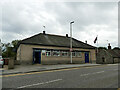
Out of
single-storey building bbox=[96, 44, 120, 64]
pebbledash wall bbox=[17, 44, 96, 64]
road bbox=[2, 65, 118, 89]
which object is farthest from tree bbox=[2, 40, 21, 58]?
road bbox=[2, 65, 118, 89]

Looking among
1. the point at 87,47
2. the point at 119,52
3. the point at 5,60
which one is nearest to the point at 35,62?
the point at 5,60

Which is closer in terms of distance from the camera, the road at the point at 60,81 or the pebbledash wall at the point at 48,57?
the road at the point at 60,81

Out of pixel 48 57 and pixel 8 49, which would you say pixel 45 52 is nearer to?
pixel 48 57

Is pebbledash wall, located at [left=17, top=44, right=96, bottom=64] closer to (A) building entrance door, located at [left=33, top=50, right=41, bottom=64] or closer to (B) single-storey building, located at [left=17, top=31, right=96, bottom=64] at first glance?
(B) single-storey building, located at [left=17, top=31, right=96, bottom=64]

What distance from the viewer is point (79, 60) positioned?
26.3m

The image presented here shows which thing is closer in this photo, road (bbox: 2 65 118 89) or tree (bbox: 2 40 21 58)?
road (bbox: 2 65 118 89)

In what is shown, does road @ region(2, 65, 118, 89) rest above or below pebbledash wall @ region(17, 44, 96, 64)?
below

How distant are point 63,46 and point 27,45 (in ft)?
25.6

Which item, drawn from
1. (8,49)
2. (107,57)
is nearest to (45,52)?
(107,57)

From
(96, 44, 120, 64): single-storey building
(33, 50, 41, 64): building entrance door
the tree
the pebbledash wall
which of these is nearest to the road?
the pebbledash wall

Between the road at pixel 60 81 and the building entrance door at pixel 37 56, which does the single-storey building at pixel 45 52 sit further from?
the road at pixel 60 81

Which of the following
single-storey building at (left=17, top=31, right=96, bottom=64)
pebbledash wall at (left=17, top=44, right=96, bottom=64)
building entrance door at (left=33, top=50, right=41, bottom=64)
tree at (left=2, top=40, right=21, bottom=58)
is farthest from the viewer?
tree at (left=2, top=40, right=21, bottom=58)

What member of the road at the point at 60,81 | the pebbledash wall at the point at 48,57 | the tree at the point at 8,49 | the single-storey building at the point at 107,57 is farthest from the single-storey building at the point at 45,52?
the tree at the point at 8,49

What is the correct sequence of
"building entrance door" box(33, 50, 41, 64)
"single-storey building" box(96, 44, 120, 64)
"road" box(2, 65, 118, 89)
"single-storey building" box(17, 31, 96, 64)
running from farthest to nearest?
"single-storey building" box(96, 44, 120, 64) < "building entrance door" box(33, 50, 41, 64) < "single-storey building" box(17, 31, 96, 64) < "road" box(2, 65, 118, 89)
